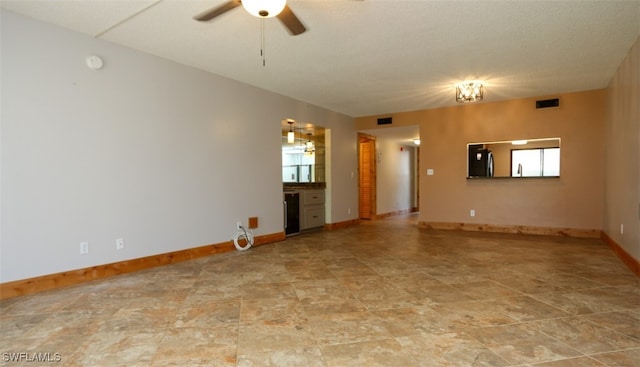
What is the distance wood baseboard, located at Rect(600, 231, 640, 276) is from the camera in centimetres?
325

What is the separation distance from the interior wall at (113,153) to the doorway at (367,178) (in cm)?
372

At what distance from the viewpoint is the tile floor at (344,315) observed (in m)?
1.82

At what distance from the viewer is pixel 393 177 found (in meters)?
9.02

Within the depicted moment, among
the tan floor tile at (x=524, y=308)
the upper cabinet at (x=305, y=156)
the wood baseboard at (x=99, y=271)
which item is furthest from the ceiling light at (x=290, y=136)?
the tan floor tile at (x=524, y=308)

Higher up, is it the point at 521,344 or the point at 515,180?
the point at 515,180

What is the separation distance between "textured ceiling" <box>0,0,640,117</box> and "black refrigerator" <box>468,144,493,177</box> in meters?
1.42

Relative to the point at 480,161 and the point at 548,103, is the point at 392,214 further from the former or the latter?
the point at 548,103

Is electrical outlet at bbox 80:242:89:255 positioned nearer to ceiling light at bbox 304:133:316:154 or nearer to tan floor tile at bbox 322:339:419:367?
tan floor tile at bbox 322:339:419:367

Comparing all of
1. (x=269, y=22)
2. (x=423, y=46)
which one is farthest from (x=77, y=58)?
(x=423, y=46)

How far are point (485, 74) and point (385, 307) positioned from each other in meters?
3.58

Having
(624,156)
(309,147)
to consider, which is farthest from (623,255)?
(309,147)

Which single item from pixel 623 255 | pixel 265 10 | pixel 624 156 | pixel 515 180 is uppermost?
pixel 265 10

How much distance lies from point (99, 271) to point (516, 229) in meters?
6.34

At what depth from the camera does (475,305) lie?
2.52 meters
